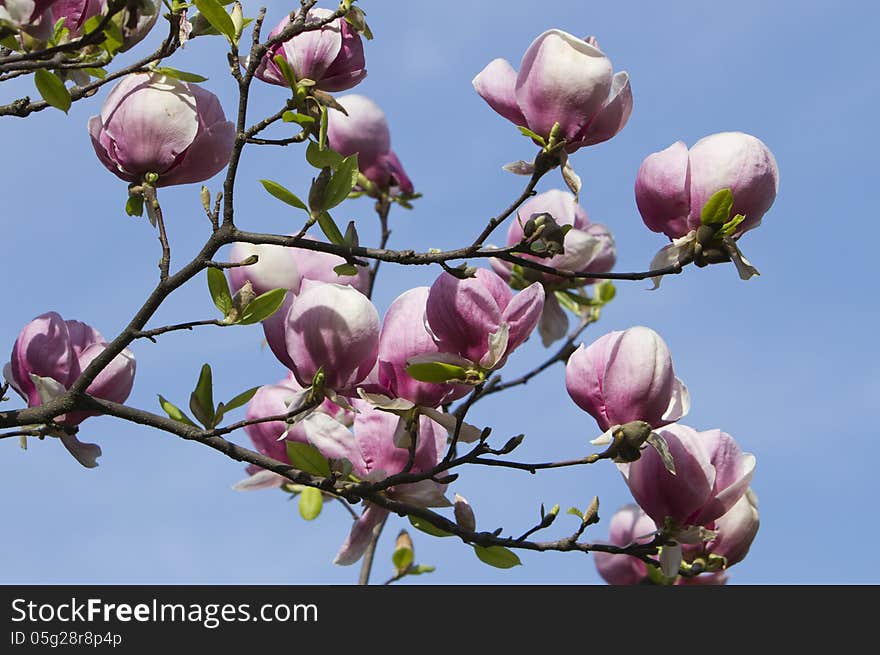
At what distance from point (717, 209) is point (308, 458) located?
74 cm

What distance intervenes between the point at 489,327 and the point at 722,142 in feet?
1.55

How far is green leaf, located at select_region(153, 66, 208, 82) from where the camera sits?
1.69m

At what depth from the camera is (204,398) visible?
1.66 meters

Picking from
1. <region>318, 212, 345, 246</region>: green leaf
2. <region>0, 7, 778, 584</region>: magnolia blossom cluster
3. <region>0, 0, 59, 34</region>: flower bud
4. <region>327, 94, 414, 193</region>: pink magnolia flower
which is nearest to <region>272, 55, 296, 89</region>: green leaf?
<region>0, 7, 778, 584</region>: magnolia blossom cluster

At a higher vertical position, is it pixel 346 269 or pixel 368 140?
pixel 368 140

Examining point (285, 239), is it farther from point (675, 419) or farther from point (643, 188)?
point (675, 419)

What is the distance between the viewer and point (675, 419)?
5.26ft

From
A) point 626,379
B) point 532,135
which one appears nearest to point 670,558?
point 626,379

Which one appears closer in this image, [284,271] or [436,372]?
[436,372]

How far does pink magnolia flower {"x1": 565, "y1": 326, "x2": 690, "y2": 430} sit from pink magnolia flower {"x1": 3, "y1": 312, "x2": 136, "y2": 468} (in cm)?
81

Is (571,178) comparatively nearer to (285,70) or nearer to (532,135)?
(532,135)

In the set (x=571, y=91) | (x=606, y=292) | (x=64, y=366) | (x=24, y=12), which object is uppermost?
(x=606, y=292)

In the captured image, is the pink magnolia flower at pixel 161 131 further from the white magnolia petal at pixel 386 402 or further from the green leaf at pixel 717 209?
the green leaf at pixel 717 209

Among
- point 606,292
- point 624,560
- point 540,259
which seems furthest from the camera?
point 606,292
